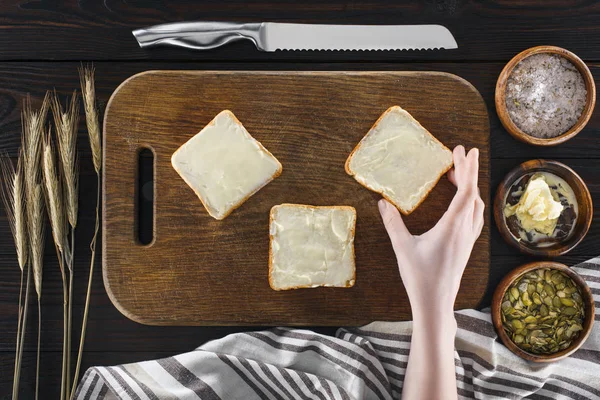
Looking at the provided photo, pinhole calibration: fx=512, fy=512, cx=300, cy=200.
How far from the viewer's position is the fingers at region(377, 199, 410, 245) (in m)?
2.30

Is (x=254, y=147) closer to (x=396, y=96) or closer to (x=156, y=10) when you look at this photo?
(x=396, y=96)

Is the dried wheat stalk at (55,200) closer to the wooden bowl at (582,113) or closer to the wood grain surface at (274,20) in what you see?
the wood grain surface at (274,20)

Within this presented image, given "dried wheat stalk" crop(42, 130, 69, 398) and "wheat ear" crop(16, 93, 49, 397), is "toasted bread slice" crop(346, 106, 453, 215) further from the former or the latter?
"wheat ear" crop(16, 93, 49, 397)

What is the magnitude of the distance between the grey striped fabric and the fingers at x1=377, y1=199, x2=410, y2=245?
44 cm

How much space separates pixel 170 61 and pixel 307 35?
26.9 inches

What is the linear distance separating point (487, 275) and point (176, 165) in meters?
1.54

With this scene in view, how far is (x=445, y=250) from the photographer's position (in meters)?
2.23

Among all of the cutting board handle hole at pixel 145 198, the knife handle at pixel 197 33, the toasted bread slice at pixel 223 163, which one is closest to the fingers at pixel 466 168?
the toasted bread slice at pixel 223 163

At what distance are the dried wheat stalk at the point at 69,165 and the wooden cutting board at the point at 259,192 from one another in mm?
159

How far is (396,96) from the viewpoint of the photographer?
2.38 metres

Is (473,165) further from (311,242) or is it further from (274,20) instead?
(274,20)

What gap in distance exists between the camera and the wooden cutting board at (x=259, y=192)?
2.37 m

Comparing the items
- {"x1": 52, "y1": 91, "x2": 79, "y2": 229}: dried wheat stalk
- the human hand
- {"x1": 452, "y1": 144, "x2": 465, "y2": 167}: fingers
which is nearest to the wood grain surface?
{"x1": 52, "y1": 91, "x2": 79, "y2": 229}: dried wheat stalk

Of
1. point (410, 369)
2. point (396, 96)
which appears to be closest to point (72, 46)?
point (396, 96)
